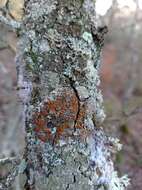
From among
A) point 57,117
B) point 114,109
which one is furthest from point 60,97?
point 114,109

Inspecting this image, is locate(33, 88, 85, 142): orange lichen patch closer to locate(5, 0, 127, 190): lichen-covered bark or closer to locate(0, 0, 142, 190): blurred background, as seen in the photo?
locate(5, 0, 127, 190): lichen-covered bark

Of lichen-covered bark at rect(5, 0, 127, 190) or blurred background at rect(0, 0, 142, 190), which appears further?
blurred background at rect(0, 0, 142, 190)

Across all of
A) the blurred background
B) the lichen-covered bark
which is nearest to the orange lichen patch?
the lichen-covered bark

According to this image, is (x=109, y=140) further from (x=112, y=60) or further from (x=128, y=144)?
(x=112, y=60)

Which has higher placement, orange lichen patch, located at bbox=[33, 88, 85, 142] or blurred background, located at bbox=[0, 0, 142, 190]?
blurred background, located at bbox=[0, 0, 142, 190]

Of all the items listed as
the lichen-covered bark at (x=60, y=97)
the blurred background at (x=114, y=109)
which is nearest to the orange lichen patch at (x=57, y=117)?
the lichen-covered bark at (x=60, y=97)

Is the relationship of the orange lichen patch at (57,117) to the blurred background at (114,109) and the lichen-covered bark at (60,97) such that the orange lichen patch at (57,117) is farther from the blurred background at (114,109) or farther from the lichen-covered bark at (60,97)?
the blurred background at (114,109)

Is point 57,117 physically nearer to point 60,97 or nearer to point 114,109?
point 60,97

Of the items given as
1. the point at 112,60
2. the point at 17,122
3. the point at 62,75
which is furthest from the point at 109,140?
the point at 112,60
